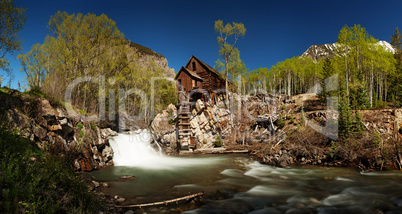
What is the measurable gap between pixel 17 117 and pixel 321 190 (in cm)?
1591

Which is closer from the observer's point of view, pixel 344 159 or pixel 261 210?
pixel 261 210

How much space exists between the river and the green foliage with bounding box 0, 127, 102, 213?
2.54 meters

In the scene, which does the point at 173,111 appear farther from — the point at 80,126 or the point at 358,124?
the point at 358,124

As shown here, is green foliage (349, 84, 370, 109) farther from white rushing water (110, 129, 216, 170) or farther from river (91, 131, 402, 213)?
white rushing water (110, 129, 216, 170)

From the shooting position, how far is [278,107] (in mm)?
29797

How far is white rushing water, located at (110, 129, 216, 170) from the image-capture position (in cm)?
1617

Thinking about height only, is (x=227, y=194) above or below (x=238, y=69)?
below

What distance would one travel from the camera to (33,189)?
4.06 m

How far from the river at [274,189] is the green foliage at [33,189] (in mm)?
2539

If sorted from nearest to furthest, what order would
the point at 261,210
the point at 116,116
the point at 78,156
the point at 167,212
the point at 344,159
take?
1. the point at 167,212
2. the point at 261,210
3. the point at 78,156
4. the point at 344,159
5. the point at 116,116

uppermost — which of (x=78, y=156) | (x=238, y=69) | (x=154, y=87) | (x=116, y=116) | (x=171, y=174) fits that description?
(x=238, y=69)

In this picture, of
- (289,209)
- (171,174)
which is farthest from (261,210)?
(171,174)

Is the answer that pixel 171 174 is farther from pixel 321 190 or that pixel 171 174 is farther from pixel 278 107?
pixel 278 107

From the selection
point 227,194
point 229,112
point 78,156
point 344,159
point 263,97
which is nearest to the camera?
point 227,194
